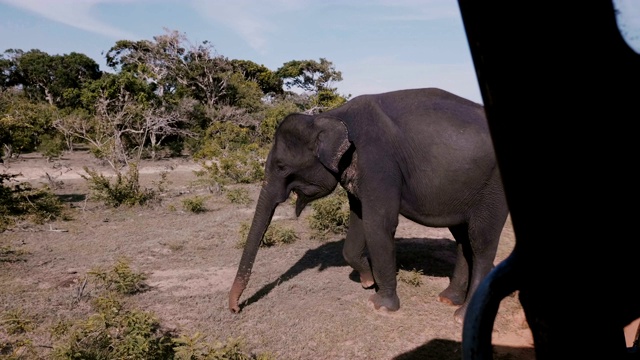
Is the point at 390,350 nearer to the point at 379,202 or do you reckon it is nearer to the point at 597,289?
the point at 379,202

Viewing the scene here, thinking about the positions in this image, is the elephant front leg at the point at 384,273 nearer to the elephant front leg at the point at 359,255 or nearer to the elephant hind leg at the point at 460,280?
the elephant front leg at the point at 359,255

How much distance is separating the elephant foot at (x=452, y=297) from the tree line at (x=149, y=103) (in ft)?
29.6

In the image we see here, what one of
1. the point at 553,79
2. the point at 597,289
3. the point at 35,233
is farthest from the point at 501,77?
the point at 35,233

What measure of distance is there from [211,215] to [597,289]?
926 centimetres

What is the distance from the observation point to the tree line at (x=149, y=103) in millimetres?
15573

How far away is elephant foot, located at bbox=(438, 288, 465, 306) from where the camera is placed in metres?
5.23

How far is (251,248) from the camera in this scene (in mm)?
4875

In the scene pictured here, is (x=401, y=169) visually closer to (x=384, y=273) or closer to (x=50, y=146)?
(x=384, y=273)

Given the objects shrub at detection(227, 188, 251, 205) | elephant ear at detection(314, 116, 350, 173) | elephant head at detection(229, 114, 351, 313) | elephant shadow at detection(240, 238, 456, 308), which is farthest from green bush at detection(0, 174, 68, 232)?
elephant ear at detection(314, 116, 350, 173)

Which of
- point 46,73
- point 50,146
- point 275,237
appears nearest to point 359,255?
point 275,237

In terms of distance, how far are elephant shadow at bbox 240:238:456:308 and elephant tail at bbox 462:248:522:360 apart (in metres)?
4.74

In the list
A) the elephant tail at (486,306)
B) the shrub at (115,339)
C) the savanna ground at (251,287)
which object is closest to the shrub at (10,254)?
the savanna ground at (251,287)

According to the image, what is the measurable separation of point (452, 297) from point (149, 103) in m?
18.8

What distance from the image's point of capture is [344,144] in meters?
4.82
